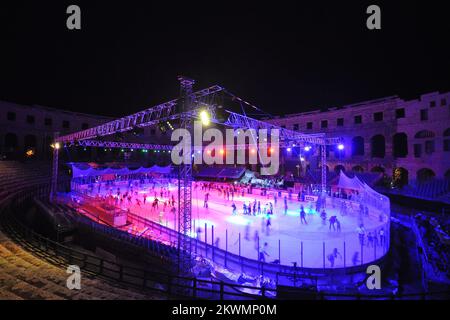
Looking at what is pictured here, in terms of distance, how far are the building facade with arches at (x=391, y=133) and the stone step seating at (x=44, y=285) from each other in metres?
33.0

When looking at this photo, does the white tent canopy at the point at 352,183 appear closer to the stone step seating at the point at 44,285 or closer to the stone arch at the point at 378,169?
the stone arch at the point at 378,169

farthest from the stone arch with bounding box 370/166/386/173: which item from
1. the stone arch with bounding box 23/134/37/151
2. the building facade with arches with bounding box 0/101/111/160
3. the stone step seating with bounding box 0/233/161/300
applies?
the stone arch with bounding box 23/134/37/151

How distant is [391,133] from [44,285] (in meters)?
37.3

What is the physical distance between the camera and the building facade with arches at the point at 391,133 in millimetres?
27062

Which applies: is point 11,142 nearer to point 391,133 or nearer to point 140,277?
point 140,277

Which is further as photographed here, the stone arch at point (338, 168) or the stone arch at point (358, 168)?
the stone arch at point (338, 168)

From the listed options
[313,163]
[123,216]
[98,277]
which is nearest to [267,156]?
[313,163]

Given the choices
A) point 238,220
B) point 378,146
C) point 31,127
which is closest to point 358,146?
point 378,146

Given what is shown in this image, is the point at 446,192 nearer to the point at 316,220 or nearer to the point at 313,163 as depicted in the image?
the point at 316,220

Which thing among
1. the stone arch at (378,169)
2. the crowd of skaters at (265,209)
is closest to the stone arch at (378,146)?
the stone arch at (378,169)

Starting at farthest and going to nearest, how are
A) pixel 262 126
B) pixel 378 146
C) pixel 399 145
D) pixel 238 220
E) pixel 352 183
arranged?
1. pixel 378 146
2. pixel 399 145
3. pixel 352 183
4. pixel 262 126
5. pixel 238 220

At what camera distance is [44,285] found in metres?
7.49

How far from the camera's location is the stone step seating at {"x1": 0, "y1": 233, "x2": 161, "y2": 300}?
690cm

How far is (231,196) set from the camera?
31938mm
